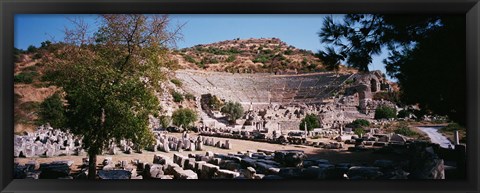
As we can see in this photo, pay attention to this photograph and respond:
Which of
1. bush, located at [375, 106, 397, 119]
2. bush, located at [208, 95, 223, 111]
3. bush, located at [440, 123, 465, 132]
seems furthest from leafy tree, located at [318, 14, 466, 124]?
bush, located at [208, 95, 223, 111]

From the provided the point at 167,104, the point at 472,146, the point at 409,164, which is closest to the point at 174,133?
the point at 167,104

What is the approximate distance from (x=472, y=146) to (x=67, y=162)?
6471mm

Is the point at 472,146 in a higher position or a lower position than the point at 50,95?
lower

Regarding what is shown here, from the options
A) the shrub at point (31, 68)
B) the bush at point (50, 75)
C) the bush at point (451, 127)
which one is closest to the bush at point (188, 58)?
the bush at point (50, 75)

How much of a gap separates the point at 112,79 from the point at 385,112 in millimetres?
5598

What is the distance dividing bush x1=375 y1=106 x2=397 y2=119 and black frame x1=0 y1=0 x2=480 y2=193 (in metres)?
2.68

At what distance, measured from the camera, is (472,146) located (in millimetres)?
5145

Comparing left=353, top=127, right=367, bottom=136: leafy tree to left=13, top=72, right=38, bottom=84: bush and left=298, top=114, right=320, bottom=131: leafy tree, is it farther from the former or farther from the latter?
left=13, top=72, right=38, bottom=84: bush

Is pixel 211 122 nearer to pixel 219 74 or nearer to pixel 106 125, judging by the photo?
pixel 219 74

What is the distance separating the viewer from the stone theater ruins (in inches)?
254

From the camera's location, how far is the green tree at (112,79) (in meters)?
6.23

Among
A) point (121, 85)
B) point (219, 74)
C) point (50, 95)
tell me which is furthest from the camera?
point (219, 74)

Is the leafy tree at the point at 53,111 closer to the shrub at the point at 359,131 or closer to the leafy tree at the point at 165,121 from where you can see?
the leafy tree at the point at 165,121
